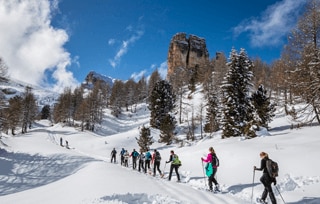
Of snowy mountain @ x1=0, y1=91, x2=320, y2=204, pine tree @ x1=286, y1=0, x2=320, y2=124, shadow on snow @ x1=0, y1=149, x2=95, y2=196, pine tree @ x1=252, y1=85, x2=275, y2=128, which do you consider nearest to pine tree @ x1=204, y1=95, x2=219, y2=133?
pine tree @ x1=252, y1=85, x2=275, y2=128

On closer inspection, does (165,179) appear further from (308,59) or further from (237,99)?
(237,99)

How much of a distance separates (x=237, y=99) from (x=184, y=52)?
78.7m

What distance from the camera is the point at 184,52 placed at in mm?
105375

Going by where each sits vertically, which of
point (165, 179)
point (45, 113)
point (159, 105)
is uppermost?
point (45, 113)

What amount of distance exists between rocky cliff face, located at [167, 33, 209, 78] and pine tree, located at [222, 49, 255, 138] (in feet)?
235

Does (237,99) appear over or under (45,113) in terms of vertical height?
under

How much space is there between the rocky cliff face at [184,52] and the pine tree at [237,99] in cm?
7153

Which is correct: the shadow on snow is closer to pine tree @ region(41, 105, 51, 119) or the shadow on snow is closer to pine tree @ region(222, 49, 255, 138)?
pine tree @ region(222, 49, 255, 138)

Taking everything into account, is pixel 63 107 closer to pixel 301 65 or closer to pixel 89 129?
pixel 89 129

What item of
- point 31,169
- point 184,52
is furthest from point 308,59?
point 184,52

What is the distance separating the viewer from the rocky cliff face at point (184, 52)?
104 meters

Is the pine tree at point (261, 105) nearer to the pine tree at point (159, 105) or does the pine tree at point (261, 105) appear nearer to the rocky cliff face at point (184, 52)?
the pine tree at point (159, 105)

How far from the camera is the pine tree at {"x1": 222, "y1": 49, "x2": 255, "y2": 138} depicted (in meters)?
28.5

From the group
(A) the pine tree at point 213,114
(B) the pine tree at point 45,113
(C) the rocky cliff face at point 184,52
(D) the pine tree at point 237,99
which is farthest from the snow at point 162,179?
(C) the rocky cliff face at point 184,52
